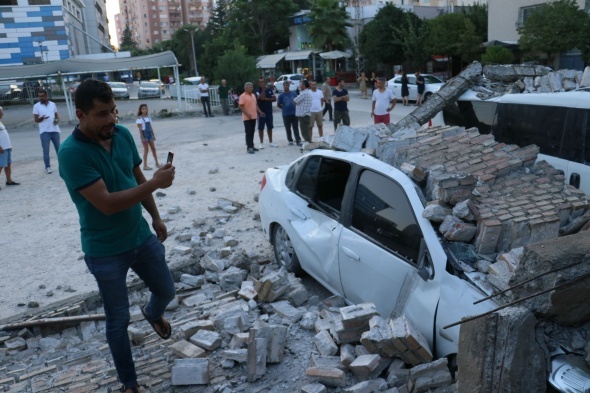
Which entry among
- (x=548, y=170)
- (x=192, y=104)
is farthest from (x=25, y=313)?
(x=192, y=104)

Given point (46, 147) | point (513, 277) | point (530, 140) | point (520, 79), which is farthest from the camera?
point (46, 147)

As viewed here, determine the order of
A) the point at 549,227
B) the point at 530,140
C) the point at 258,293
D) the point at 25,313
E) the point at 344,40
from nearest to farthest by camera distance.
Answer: the point at 549,227 < the point at 258,293 < the point at 25,313 < the point at 530,140 < the point at 344,40

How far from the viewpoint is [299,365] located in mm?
3682

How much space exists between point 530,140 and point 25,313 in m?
5.70

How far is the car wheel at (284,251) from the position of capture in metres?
5.32

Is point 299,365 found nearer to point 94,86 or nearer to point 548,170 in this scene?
point 94,86

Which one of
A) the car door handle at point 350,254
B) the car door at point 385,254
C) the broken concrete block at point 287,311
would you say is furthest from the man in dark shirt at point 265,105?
the car door handle at point 350,254

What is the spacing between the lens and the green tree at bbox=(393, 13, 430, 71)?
114ft

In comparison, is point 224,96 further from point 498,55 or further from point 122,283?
point 122,283

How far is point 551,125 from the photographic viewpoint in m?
5.74

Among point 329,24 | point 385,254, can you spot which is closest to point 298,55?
point 329,24

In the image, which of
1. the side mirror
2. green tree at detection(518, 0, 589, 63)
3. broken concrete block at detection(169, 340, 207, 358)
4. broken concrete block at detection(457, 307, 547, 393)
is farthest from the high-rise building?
broken concrete block at detection(457, 307, 547, 393)

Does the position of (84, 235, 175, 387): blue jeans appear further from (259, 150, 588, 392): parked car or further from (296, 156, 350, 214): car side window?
(296, 156, 350, 214): car side window

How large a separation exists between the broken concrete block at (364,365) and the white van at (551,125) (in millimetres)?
3170
